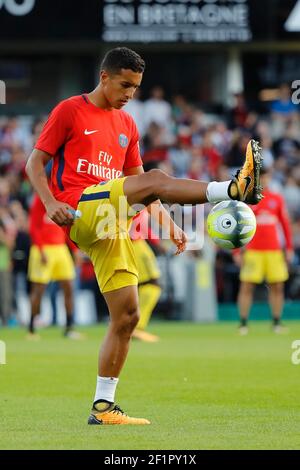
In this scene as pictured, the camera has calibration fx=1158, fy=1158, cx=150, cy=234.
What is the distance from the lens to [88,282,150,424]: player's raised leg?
8.32 m

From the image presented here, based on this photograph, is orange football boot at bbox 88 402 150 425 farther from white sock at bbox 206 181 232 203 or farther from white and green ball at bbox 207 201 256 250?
white sock at bbox 206 181 232 203

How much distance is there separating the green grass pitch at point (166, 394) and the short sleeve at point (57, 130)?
2.01 m

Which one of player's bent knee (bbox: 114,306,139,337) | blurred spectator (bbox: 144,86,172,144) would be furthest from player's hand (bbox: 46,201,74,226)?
blurred spectator (bbox: 144,86,172,144)

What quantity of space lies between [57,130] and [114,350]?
1.65m

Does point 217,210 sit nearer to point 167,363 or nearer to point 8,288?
point 167,363

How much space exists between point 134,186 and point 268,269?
11862 millimetres

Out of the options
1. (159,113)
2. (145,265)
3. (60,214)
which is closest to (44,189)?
(60,214)

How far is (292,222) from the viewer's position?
81.2 feet

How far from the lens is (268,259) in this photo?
1934cm

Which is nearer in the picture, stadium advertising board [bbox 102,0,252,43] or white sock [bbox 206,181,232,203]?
white sock [bbox 206,181,232,203]

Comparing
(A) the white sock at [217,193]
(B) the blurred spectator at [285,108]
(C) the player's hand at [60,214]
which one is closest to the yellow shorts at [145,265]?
(C) the player's hand at [60,214]

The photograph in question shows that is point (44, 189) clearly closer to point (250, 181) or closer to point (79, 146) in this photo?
point (79, 146)

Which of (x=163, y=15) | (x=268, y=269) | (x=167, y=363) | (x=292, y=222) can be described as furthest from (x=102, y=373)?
(x=163, y=15)

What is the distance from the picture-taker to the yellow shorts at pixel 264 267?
19.2 m
